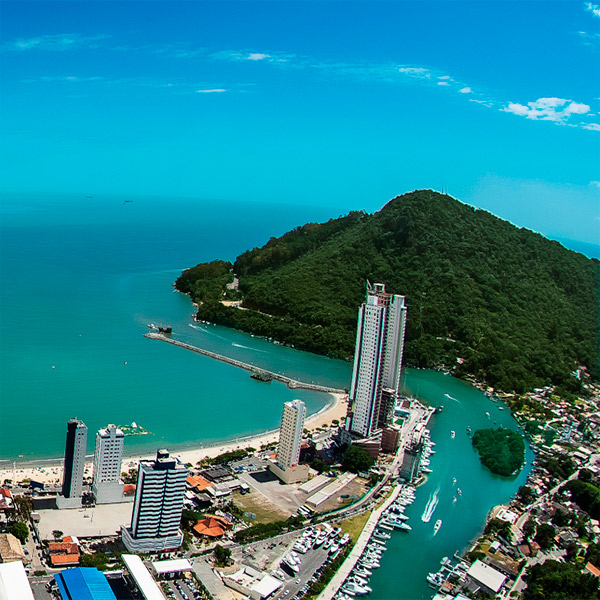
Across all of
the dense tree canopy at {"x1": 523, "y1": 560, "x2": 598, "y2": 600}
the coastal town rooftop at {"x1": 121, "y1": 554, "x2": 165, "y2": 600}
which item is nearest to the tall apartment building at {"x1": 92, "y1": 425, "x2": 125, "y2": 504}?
the coastal town rooftop at {"x1": 121, "y1": 554, "x2": 165, "y2": 600}

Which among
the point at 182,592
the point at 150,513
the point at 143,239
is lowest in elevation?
the point at 182,592

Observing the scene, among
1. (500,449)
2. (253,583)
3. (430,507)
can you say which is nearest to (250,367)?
(500,449)

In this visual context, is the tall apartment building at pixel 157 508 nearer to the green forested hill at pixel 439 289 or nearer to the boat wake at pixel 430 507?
the boat wake at pixel 430 507

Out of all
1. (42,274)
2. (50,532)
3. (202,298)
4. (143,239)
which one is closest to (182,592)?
(50,532)

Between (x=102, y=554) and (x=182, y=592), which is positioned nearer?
(x=182, y=592)

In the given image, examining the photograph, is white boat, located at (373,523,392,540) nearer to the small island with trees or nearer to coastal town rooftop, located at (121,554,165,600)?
coastal town rooftop, located at (121,554,165,600)

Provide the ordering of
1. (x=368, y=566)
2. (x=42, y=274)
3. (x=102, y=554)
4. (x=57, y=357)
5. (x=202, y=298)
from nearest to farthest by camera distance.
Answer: (x=102, y=554), (x=368, y=566), (x=57, y=357), (x=202, y=298), (x=42, y=274)

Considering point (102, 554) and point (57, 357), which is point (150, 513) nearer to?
point (102, 554)
